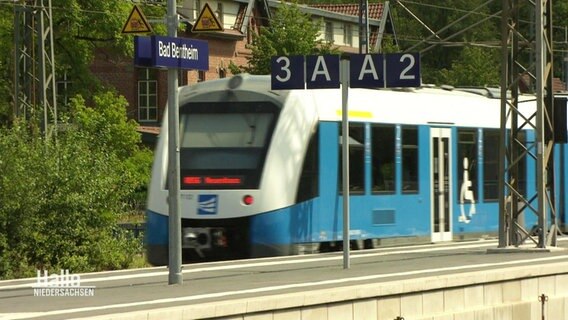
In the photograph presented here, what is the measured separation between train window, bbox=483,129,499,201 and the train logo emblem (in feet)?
23.0

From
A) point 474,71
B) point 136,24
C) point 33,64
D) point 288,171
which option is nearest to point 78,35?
point 33,64

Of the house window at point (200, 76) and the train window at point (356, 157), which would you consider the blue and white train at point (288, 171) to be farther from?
the house window at point (200, 76)

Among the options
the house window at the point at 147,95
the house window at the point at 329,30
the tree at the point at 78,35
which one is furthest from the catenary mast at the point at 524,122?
the house window at the point at 329,30

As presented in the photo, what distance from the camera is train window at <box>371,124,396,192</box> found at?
23250mm

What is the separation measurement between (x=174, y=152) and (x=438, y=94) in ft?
37.2

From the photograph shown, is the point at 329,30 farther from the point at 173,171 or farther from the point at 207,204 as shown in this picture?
the point at 173,171

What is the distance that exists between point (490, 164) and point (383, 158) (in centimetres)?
383

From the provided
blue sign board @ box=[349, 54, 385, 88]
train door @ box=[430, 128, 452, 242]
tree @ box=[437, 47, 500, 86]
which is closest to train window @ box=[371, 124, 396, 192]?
train door @ box=[430, 128, 452, 242]

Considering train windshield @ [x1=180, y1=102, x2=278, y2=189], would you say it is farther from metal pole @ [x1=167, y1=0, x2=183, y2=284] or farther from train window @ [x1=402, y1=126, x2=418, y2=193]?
metal pole @ [x1=167, y1=0, x2=183, y2=284]

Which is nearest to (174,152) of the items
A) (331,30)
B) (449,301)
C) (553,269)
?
(449,301)

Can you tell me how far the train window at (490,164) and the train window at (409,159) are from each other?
100 inches

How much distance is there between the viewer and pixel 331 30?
7675 centimetres

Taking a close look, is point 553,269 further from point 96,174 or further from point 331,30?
point 331,30

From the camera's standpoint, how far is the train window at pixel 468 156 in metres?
25.8
